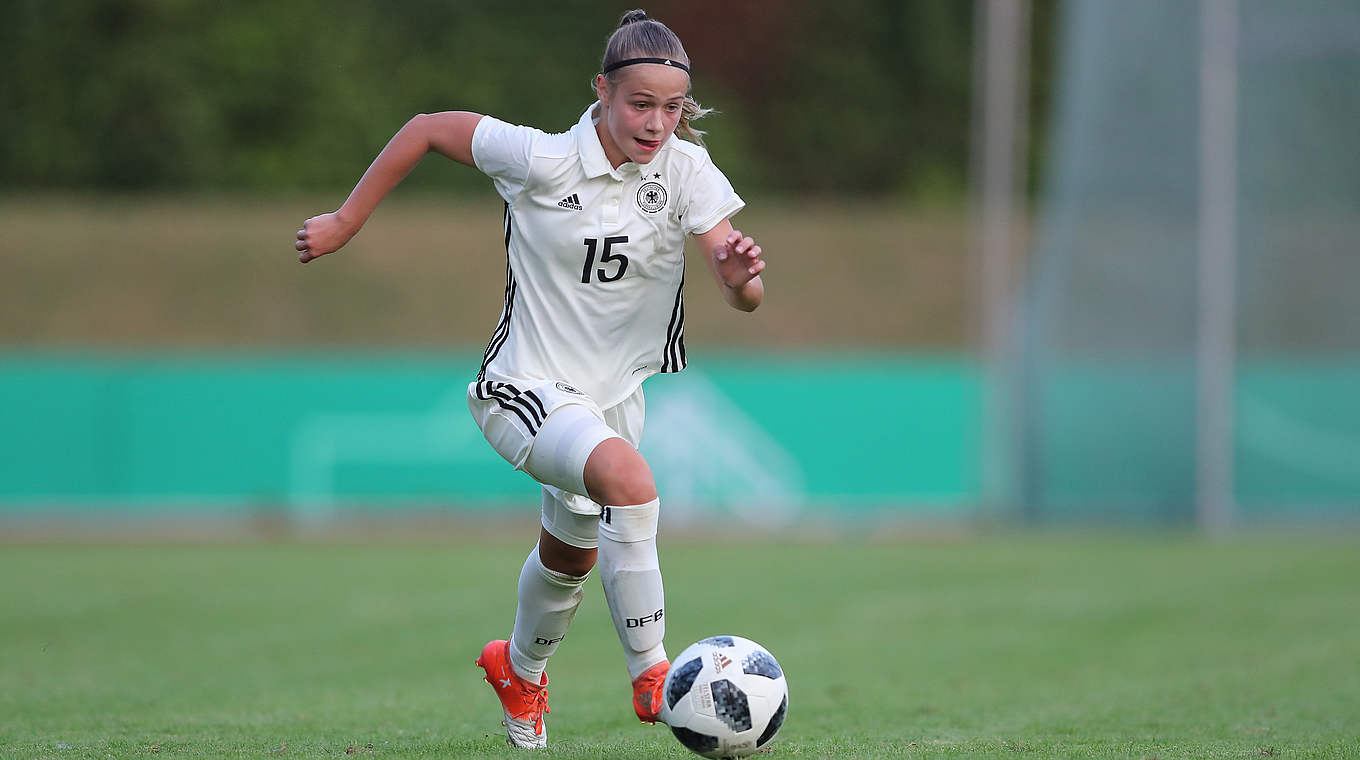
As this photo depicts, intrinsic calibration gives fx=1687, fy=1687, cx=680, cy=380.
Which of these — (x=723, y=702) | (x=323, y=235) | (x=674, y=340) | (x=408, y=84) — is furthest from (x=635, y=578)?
(x=408, y=84)

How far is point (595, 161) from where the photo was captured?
539 cm

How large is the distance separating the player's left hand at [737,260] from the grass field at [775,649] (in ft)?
5.05

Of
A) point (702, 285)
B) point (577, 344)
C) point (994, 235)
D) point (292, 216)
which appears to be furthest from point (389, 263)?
point (577, 344)

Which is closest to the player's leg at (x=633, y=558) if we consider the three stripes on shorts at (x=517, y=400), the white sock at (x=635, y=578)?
the white sock at (x=635, y=578)

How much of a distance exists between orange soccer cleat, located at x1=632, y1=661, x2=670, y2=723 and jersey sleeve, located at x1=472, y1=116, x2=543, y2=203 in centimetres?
159

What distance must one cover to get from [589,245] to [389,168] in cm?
69

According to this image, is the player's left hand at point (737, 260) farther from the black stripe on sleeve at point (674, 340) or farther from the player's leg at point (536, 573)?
the player's leg at point (536, 573)

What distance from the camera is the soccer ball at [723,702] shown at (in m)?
4.93

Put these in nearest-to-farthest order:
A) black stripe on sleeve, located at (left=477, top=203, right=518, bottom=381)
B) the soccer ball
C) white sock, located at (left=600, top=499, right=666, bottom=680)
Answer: the soccer ball < white sock, located at (left=600, top=499, right=666, bottom=680) < black stripe on sleeve, located at (left=477, top=203, right=518, bottom=381)

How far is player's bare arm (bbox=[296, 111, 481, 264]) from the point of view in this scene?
Answer: 5.31m

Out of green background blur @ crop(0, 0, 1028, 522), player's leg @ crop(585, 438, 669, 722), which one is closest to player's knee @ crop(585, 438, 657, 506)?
player's leg @ crop(585, 438, 669, 722)

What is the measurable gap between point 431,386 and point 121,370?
154 inches

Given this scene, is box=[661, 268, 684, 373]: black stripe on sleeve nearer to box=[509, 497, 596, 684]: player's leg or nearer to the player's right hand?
box=[509, 497, 596, 684]: player's leg

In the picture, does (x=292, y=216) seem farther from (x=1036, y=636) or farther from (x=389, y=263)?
(x=1036, y=636)
